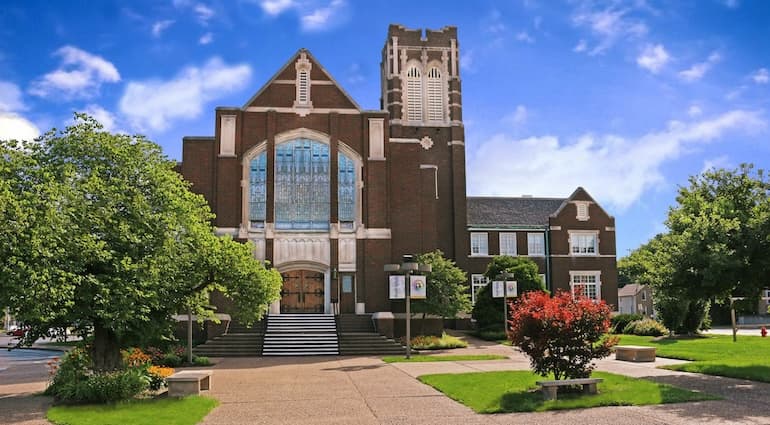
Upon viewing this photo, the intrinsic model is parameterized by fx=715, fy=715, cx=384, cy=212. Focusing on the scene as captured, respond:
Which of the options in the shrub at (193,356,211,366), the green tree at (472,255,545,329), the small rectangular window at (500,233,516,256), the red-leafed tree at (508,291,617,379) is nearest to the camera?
the red-leafed tree at (508,291,617,379)

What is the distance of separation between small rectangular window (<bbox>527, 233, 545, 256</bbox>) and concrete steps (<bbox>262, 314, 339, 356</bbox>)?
67.5 feet

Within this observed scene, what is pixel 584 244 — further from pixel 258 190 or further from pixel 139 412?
pixel 139 412

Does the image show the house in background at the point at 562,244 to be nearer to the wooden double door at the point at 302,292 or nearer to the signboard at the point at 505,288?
the signboard at the point at 505,288

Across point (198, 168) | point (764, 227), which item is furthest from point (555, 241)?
point (764, 227)

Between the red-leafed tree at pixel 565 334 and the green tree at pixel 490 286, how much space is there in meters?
26.3

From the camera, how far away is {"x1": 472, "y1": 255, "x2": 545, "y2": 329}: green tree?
4278 cm

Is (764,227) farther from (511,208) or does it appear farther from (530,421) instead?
(511,208)

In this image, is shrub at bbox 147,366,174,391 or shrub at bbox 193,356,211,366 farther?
shrub at bbox 193,356,211,366

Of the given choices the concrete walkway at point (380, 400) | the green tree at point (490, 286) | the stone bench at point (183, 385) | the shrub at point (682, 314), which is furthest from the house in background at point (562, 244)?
the stone bench at point (183, 385)

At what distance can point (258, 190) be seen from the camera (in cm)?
3853

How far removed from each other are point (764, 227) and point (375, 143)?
75.6 ft

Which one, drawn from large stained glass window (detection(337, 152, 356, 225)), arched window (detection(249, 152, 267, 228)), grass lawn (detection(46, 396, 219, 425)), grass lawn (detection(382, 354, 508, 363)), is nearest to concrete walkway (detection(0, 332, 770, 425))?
grass lawn (detection(46, 396, 219, 425))

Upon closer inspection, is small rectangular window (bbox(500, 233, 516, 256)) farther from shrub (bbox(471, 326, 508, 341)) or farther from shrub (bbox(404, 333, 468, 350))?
shrub (bbox(404, 333, 468, 350))

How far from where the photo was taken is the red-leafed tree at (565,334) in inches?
624
